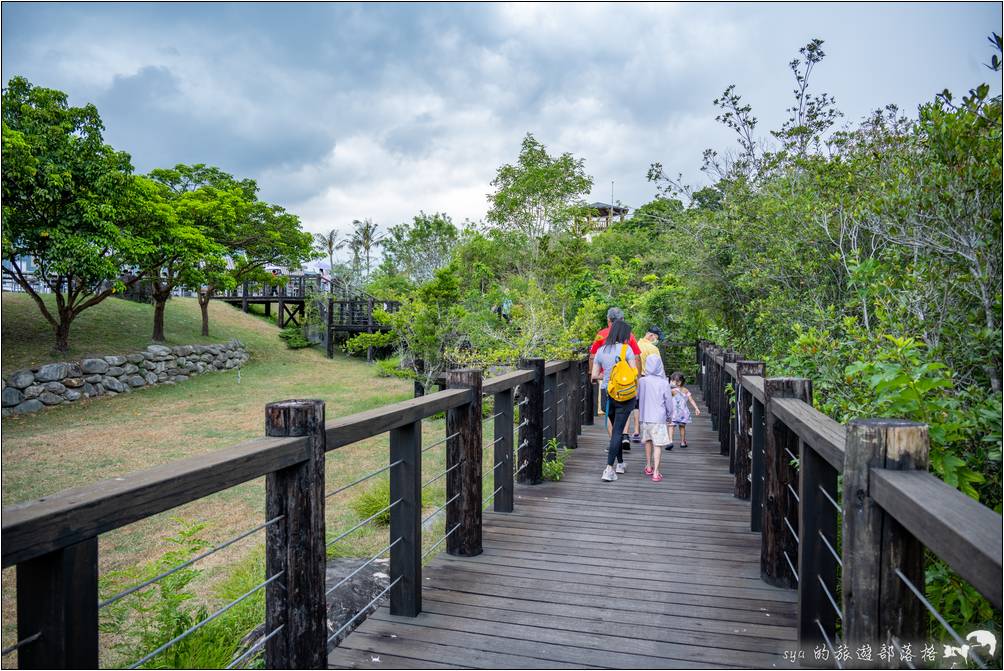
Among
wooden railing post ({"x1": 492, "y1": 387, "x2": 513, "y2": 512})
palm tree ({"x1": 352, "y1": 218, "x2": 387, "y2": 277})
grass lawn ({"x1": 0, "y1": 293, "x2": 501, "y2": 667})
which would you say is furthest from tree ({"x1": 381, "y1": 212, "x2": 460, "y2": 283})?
wooden railing post ({"x1": 492, "y1": 387, "x2": 513, "y2": 512})

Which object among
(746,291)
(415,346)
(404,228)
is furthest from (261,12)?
(404,228)

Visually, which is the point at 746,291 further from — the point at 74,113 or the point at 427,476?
the point at 74,113

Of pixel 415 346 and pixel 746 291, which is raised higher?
pixel 746 291

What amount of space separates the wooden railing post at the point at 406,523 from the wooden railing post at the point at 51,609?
1712 mm

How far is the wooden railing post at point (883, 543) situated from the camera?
169 centimetres

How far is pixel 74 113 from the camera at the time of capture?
54.2 ft

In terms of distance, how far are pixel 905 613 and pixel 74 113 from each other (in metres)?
19.8

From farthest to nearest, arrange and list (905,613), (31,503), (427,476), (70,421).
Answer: (70,421) → (427,476) → (905,613) → (31,503)

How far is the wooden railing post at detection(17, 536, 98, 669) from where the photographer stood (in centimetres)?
130

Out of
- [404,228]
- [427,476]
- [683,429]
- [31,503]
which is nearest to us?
[31,503]

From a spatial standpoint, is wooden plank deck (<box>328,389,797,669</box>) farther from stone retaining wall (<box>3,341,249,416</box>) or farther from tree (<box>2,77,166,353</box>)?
stone retaining wall (<box>3,341,249,416</box>)

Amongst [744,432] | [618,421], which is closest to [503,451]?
[618,421]

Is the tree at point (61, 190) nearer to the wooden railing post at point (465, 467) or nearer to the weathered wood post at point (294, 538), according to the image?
the wooden railing post at point (465, 467)

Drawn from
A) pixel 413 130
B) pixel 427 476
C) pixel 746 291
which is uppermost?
pixel 413 130
